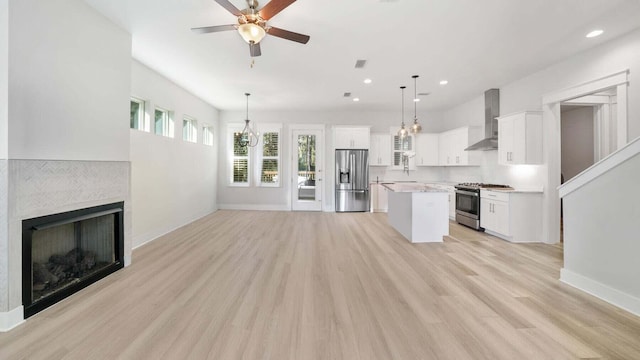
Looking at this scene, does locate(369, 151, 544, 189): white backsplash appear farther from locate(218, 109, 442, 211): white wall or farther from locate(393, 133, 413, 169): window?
locate(393, 133, 413, 169): window

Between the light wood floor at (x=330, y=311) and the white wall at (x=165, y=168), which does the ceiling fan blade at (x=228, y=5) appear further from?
the white wall at (x=165, y=168)

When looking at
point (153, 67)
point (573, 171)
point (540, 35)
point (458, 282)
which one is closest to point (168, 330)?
point (458, 282)

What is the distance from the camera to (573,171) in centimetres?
634

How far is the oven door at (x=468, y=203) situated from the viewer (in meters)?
5.28

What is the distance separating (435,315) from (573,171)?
671cm

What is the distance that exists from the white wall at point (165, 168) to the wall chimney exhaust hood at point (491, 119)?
6.38 metres

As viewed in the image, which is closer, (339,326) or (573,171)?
(339,326)

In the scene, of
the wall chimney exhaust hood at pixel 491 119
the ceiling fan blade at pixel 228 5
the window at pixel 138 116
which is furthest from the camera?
the wall chimney exhaust hood at pixel 491 119

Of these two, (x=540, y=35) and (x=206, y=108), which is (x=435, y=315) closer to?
(x=540, y=35)

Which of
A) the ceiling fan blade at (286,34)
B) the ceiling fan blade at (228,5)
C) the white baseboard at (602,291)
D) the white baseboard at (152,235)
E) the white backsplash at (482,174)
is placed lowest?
the white baseboard at (602,291)

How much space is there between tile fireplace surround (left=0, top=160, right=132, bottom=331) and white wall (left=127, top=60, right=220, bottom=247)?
4.43 ft

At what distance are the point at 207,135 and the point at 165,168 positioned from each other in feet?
8.11

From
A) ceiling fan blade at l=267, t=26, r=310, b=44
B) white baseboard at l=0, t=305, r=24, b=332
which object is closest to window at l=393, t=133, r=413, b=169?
ceiling fan blade at l=267, t=26, r=310, b=44

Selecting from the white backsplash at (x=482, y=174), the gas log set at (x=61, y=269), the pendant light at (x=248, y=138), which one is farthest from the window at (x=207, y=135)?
the white backsplash at (x=482, y=174)
